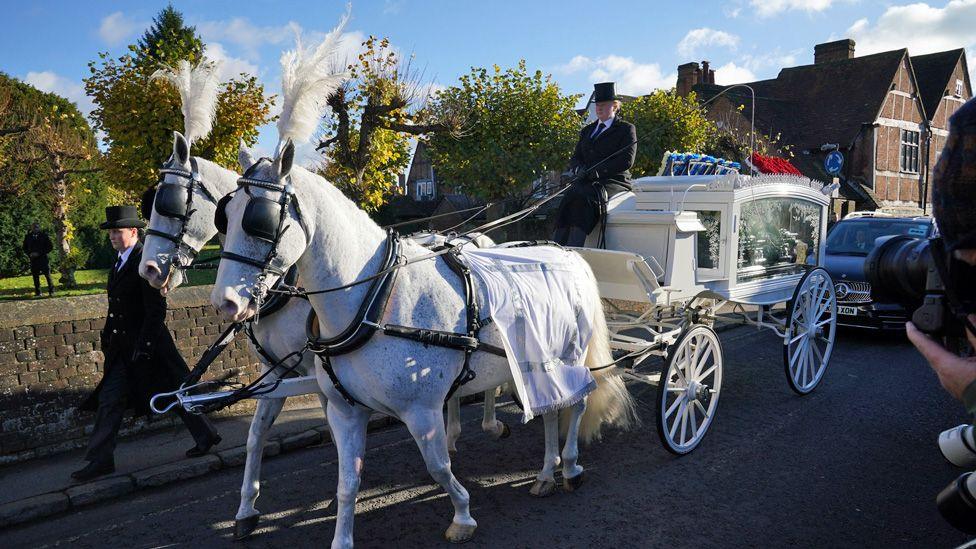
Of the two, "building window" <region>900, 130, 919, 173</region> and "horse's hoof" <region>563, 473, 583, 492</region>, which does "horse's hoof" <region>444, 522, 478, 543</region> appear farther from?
"building window" <region>900, 130, 919, 173</region>

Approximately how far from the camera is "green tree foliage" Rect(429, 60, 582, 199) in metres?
13.4

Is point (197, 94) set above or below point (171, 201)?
above

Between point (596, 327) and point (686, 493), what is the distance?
1285mm

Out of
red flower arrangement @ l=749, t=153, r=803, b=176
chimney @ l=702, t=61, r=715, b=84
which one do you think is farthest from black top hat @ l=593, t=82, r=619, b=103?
chimney @ l=702, t=61, r=715, b=84

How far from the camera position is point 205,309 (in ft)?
21.5

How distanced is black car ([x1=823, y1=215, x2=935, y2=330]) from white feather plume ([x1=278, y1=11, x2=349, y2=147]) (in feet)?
24.1

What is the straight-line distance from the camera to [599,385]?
464 centimetres

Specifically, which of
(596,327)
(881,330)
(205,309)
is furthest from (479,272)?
(881,330)

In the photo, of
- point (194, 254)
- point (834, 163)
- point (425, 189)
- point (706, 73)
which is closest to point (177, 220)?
point (194, 254)

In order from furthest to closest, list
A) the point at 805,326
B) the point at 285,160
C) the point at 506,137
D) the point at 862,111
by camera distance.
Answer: the point at 862,111, the point at 506,137, the point at 805,326, the point at 285,160

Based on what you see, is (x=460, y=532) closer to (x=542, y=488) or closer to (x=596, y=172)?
(x=542, y=488)

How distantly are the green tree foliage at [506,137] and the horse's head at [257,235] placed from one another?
10.2 meters

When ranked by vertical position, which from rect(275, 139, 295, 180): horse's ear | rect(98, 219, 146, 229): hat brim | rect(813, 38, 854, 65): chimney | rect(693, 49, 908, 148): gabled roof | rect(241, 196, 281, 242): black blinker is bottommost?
rect(241, 196, 281, 242): black blinker

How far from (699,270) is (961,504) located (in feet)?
14.0
